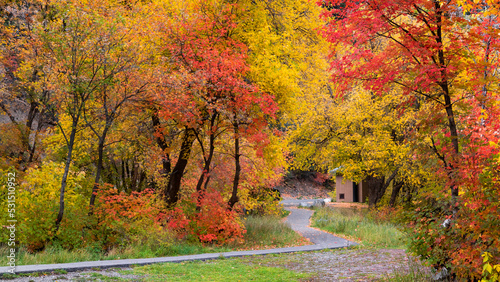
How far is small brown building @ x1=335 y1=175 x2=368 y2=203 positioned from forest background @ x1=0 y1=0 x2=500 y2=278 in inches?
737

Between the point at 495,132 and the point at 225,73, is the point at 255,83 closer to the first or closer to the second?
the point at 225,73

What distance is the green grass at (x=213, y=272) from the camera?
816 cm

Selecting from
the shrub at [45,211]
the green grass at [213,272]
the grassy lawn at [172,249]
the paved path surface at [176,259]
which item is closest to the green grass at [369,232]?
the paved path surface at [176,259]

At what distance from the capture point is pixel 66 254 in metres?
9.27

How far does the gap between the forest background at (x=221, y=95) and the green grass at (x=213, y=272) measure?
97.5 inches

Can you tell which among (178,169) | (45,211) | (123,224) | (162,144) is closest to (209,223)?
(178,169)

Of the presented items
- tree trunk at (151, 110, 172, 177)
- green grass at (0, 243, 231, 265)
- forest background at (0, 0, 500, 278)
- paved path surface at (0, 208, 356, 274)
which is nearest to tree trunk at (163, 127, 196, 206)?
forest background at (0, 0, 500, 278)

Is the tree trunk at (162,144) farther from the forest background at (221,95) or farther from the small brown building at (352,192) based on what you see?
the small brown building at (352,192)

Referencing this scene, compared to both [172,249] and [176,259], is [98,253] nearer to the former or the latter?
[172,249]

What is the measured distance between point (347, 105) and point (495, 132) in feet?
52.7

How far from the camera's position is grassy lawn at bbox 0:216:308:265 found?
9031 millimetres

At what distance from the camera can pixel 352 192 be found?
37.7 m

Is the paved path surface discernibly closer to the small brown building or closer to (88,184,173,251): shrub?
(88,184,173,251): shrub

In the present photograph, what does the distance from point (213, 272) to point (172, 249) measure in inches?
115
